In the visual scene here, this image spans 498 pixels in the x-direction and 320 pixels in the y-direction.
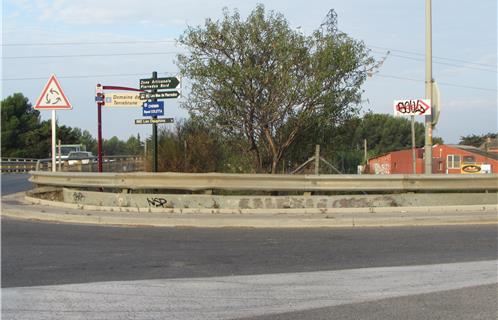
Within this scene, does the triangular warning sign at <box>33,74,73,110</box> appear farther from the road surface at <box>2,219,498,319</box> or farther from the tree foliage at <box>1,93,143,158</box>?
the tree foliage at <box>1,93,143,158</box>

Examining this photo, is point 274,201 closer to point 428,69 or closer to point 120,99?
point 428,69

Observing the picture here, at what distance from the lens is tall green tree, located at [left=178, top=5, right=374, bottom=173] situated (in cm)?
1458

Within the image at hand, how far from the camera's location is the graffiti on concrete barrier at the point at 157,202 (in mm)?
12484

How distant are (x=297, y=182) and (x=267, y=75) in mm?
3420

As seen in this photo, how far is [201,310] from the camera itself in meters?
5.50

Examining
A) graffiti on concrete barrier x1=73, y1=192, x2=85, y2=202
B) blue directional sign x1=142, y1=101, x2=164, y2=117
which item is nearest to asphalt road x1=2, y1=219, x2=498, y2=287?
graffiti on concrete barrier x1=73, y1=192, x2=85, y2=202

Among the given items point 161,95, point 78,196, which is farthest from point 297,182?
point 78,196

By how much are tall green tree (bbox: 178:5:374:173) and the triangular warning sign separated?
3.34 m

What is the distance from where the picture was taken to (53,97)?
13797 mm

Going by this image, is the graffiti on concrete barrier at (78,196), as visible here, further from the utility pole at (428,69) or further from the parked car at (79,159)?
the parked car at (79,159)

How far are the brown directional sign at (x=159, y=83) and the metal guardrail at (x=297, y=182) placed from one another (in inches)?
117

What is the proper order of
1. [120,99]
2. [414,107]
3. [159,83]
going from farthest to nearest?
[120,99] < [159,83] < [414,107]

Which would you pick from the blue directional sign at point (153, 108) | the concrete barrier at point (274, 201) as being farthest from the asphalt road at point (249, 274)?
the blue directional sign at point (153, 108)

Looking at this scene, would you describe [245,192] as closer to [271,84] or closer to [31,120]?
[271,84]
